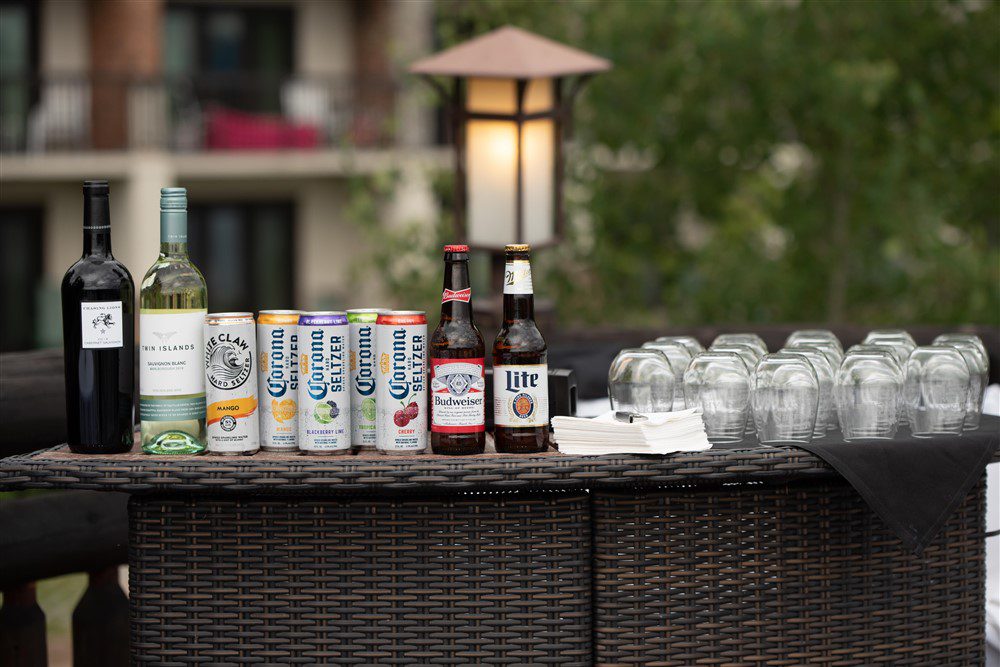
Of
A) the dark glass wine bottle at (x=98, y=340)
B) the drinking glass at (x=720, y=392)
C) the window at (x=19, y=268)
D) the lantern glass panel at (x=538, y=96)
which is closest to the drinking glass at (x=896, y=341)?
the drinking glass at (x=720, y=392)

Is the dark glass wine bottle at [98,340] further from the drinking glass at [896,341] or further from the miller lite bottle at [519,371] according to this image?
the drinking glass at [896,341]

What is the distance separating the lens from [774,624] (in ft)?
9.55

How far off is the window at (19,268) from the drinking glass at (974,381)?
1742 centimetres

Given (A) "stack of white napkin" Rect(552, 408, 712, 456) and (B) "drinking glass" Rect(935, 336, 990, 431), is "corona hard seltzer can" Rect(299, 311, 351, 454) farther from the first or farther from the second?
(B) "drinking glass" Rect(935, 336, 990, 431)

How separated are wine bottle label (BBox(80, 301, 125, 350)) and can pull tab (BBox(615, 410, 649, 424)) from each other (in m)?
1.04

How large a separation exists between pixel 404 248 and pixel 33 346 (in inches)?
450

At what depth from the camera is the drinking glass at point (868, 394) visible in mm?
2883

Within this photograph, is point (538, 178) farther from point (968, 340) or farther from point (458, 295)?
point (458, 295)

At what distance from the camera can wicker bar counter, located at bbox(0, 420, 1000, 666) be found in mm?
2812

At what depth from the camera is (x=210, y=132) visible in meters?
18.5

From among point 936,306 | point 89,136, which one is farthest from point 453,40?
point 89,136

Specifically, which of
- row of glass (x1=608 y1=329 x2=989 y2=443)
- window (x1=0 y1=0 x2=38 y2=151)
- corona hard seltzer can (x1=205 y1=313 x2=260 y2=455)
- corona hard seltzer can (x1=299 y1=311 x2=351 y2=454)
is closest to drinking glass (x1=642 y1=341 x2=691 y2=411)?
row of glass (x1=608 y1=329 x2=989 y2=443)

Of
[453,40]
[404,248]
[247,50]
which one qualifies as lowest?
Answer: [404,248]

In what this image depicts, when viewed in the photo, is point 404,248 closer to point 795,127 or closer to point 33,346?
point 795,127
